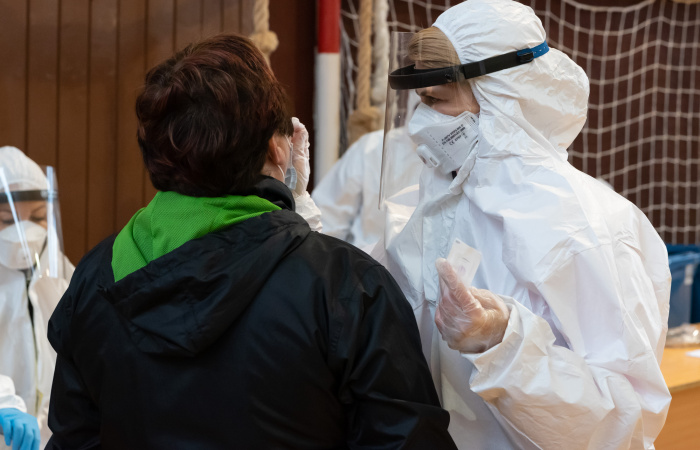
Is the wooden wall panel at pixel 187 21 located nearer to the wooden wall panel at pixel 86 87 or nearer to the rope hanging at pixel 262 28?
the wooden wall panel at pixel 86 87

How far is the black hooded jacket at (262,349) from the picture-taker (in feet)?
2.83

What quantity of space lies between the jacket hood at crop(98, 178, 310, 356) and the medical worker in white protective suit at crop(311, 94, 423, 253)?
6.22ft

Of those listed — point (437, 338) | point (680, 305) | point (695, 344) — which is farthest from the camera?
point (680, 305)

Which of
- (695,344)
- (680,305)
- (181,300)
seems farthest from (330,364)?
(680,305)

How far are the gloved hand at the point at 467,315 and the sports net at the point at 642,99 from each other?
2.81 meters

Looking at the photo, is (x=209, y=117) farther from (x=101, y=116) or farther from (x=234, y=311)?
(x=101, y=116)

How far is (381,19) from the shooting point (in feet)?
9.30

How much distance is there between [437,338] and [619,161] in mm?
2973

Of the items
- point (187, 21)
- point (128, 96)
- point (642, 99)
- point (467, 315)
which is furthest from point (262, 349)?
point (642, 99)

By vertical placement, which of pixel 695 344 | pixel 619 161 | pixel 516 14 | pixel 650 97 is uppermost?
pixel 516 14

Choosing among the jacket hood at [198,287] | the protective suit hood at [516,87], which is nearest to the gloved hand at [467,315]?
the jacket hood at [198,287]

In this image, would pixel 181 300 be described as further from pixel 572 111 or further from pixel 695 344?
pixel 695 344

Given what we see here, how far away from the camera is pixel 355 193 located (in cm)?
289

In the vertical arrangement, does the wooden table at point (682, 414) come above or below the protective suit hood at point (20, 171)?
below
